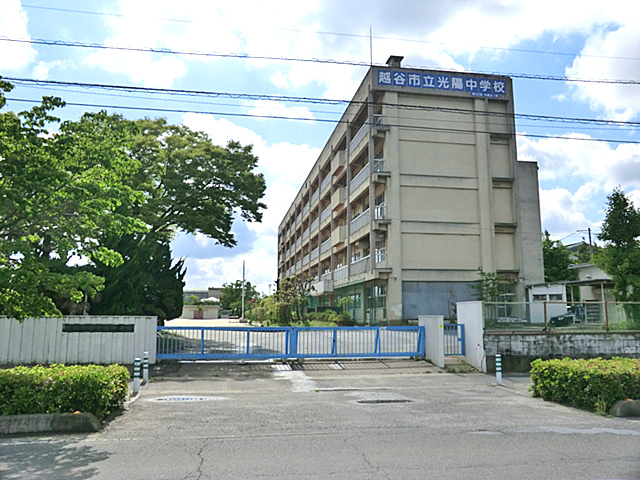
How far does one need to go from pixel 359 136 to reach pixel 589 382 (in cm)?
2986

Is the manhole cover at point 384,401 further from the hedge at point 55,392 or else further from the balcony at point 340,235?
the balcony at point 340,235

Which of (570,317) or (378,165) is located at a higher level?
(378,165)

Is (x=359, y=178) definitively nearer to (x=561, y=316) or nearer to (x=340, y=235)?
(x=340, y=235)

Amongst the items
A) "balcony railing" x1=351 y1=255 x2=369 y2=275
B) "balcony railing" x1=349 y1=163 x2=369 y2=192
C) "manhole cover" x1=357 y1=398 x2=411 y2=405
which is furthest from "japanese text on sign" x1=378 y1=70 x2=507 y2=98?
"manhole cover" x1=357 y1=398 x2=411 y2=405

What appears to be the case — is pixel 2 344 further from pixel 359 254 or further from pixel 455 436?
pixel 359 254

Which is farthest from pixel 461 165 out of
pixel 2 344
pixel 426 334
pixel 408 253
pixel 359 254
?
pixel 2 344

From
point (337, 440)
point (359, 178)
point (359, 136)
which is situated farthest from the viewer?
point (359, 136)

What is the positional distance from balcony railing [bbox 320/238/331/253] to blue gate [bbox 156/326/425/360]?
30044 millimetres

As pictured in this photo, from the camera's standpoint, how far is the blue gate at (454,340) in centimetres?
1858

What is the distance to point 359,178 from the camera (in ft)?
126

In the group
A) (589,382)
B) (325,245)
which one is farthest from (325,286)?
(589,382)

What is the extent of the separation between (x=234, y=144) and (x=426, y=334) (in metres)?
15.6

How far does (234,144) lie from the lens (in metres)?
29.2

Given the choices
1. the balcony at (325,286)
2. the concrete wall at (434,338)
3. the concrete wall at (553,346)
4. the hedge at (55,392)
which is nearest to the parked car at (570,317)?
the concrete wall at (553,346)
